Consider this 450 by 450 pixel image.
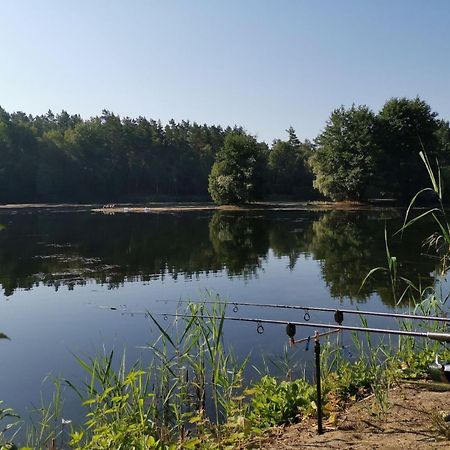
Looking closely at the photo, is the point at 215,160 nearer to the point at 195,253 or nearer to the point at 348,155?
the point at 348,155

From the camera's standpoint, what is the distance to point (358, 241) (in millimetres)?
27078

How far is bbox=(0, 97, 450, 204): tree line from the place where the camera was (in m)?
61.9

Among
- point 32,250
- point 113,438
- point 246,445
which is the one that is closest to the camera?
point 113,438

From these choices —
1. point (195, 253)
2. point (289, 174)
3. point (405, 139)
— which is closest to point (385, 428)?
point (195, 253)

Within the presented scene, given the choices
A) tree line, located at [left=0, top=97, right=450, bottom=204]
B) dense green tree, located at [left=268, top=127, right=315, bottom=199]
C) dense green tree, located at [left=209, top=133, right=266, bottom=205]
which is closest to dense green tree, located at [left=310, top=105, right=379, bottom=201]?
tree line, located at [left=0, top=97, right=450, bottom=204]

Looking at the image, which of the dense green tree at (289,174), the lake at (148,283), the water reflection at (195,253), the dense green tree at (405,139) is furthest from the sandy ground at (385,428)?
the dense green tree at (289,174)

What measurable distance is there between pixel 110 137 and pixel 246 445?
99484 millimetres

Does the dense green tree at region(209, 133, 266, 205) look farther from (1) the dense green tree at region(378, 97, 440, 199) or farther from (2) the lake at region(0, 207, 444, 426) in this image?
(2) the lake at region(0, 207, 444, 426)

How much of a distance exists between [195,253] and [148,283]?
7467mm

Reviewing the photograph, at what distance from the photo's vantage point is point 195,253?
23.4m

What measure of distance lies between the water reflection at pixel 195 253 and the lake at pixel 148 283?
50 mm

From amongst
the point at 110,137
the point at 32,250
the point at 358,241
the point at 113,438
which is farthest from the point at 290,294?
the point at 110,137

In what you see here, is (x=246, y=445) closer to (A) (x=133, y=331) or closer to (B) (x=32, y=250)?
(A) (x=133, y=331)

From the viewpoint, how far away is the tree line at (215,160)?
6194cm
